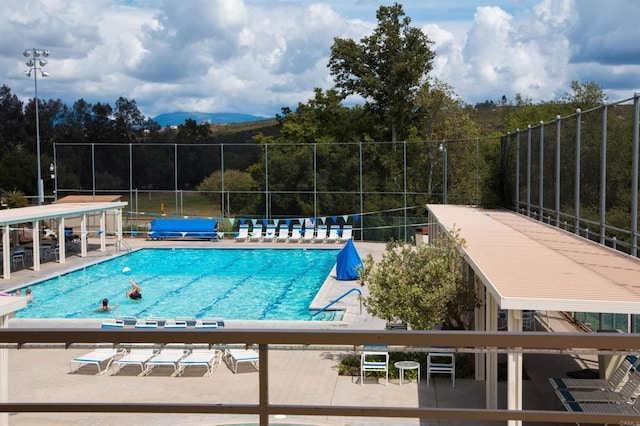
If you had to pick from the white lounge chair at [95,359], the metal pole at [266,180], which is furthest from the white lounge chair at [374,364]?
the metal pole at [266,180]

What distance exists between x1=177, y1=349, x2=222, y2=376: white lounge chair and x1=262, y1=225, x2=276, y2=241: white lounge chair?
669 inches

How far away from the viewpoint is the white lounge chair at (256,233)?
28594 millimetres

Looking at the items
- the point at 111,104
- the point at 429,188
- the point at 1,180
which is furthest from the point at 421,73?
the point at 111,104

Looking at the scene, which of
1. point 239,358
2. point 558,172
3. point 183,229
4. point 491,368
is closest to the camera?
point 491,368

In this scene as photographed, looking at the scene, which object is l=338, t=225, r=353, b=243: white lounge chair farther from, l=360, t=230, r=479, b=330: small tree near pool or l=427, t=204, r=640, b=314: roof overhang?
l=360, t=230, r=479, b=330: small tree near pool

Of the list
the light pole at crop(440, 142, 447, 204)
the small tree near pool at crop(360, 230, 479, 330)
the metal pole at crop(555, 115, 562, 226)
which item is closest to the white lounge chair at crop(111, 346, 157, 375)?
the small tree near pool at crop(360, 230, 479, 330)

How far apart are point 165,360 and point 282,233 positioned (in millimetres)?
17587

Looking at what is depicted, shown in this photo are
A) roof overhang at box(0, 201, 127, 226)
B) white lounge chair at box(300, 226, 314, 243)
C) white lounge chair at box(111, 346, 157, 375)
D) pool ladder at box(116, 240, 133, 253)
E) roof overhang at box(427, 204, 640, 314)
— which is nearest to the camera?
roof overhang at box(427, 204, 640, 314)

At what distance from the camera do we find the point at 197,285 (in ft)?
68.4

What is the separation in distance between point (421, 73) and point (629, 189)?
2285 cm

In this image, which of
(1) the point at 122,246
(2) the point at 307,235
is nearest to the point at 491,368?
(2) the point at 307,235

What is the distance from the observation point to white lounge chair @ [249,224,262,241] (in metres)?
28.6

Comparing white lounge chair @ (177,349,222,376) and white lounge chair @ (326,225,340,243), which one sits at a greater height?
white lounge chair @ (326,225,340,243)

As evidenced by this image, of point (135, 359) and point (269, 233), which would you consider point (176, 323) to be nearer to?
point (135, 359)
